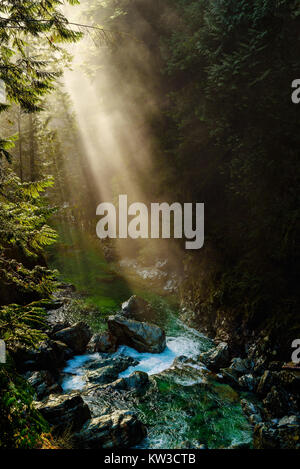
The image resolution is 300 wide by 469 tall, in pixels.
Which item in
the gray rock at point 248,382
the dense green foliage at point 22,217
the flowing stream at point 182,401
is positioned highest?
the dense green foliage at point 22,217

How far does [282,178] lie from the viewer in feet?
30.5

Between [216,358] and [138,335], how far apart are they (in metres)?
2.73

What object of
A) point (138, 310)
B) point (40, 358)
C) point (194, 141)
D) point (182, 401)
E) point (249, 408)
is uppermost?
point (194, 141)

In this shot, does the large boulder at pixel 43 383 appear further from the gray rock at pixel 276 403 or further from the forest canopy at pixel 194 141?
the gray rock at pixel 276 403

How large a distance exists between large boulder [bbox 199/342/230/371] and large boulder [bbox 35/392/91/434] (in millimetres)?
4028

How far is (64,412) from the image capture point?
18.6 ft

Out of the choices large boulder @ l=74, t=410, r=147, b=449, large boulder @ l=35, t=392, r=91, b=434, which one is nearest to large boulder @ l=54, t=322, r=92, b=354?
large boulder @ l=35, t=392, r=91, b=434

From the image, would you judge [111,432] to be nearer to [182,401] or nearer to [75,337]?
[182,401]

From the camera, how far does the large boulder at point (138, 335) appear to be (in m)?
9.50

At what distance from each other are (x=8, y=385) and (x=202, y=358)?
6.59 m

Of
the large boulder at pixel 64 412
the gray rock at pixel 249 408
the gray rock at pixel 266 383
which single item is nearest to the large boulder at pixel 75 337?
the large boulder at pixel 64 412

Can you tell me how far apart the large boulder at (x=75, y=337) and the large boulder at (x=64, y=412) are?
3254 mm

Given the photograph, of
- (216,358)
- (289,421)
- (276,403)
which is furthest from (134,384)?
(289,421)
